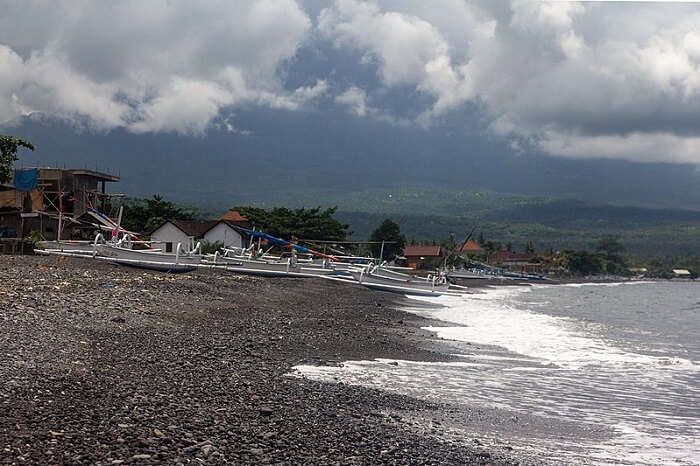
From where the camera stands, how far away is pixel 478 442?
803 cm

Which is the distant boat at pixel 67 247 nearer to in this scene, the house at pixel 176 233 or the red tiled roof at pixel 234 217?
the house at pixel 176 233

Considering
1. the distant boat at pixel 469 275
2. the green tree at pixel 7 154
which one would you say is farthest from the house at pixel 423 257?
the green tree at pixel 7 154

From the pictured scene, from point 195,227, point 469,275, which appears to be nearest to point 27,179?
point 195,227

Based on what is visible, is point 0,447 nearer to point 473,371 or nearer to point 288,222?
point 473,371

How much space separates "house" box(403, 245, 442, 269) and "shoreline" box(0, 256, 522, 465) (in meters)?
106

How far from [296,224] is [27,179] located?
3232 centimetres

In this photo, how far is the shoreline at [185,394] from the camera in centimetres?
637

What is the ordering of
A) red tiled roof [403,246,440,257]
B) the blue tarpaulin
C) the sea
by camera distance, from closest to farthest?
1. the sea
2. the blue tarpaulin
3. red tiled roof [403,246,440,257]

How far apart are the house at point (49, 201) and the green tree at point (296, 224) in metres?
22.1

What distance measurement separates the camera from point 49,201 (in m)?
50.9

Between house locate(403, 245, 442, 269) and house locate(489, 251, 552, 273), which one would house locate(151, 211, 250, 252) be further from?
house locate(489, 251, 552, 273)

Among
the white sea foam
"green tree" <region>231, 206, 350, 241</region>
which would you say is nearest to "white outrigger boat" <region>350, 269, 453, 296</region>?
the white sea foam

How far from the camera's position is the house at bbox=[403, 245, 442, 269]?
123 metres

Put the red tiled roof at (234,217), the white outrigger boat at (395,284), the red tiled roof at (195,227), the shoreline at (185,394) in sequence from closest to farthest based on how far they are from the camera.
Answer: the shoreline at (185,394)
the white outrigger boat at (395,284)
the red tiled roof at (195,227)
the red tiled roof at (234,217)
